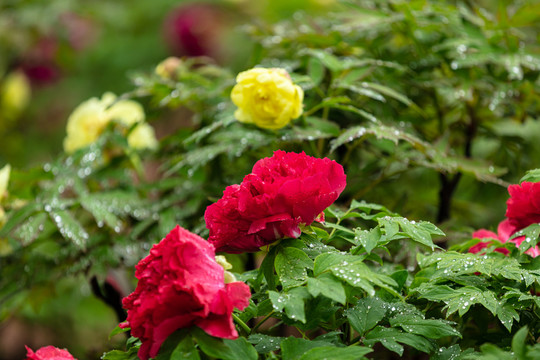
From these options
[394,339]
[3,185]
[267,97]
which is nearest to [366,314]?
[394,339]

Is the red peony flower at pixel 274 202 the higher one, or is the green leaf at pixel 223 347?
the red peony flower at pixel 274 202

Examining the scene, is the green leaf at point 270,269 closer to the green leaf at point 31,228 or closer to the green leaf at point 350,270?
the green leaf at point 350,270

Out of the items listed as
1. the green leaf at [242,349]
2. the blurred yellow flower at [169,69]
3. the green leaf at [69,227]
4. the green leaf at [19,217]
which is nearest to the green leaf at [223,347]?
the green leaf at [242,349]

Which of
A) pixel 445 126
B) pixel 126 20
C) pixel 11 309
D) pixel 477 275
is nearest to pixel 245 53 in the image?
pixel 126 20

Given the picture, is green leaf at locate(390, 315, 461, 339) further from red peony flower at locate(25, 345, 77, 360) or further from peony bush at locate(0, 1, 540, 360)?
red peony flower at locate(25, 345, 77, 360)

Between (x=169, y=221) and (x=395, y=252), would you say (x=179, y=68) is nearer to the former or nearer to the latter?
(x=169, y=221)

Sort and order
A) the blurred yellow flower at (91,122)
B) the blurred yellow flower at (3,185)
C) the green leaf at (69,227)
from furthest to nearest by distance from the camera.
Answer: the blurred yellow flower at (91,122), the blurred yellow flower at (3,185), the green leaf at (69,227)

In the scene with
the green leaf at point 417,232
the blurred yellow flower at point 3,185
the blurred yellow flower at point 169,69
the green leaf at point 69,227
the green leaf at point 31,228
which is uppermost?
the green leaf at point 417,232

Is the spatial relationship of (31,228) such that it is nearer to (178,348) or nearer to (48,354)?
(48,354)

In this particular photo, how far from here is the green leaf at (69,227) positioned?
1.00 metres

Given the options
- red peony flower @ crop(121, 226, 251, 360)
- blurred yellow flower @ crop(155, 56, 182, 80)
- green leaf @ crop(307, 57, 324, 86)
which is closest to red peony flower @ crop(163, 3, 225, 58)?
blurred yellow flower @ crop(155, 56, 182, 80)

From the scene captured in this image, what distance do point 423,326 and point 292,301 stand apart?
0.48 feet

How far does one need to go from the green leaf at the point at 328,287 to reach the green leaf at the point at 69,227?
53 centimetres

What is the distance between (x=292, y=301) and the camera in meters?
0.55
